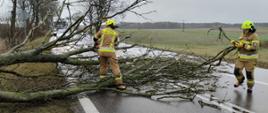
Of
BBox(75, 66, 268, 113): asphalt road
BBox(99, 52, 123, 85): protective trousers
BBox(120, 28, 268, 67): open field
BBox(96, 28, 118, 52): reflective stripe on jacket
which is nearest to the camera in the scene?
BBox(75, 66, 268, 113): asphalt road

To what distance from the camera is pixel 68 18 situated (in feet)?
35.2

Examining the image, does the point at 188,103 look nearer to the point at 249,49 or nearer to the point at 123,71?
the point at 249,49

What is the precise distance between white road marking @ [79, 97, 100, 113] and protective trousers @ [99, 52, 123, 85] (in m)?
0.94

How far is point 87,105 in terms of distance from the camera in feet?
26.1

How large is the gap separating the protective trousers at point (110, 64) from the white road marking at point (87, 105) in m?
0.94

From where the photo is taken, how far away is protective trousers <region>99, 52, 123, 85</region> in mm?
9225

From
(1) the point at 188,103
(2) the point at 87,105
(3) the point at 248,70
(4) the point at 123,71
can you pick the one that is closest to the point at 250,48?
(3) the point at 248,70

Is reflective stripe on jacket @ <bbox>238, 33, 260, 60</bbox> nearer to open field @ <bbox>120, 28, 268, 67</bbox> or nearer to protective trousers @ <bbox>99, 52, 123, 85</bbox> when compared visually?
open field @ <bbox>120, 28, 268, 67</bbox>

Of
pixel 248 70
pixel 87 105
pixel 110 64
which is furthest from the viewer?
pixel 110 64

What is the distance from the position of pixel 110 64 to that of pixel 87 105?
79.4 inches

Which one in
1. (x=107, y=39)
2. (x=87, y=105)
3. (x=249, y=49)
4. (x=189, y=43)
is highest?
(x=107, y=39)

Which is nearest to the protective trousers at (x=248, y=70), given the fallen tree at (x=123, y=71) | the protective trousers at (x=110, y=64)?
the fallen tree at (x=123, y=71)

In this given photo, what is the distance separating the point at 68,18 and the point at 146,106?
161 inches

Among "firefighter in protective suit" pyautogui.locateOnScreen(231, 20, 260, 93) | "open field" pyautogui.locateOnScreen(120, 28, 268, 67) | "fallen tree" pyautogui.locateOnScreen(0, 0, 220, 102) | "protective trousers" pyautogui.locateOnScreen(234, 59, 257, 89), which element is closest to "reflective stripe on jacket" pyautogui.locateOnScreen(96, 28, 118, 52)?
"fallen tree" pyautogui.locateOnScreen(0, 0, 220, 102)
